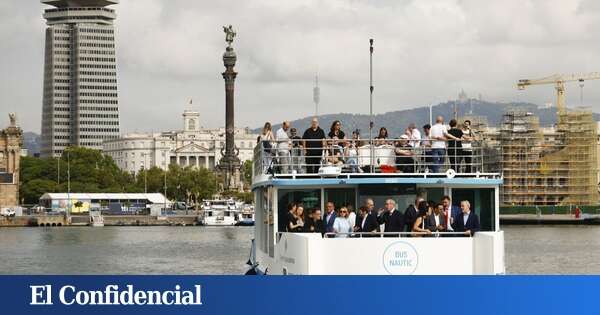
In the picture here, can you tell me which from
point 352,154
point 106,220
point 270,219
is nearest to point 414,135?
point 352,154

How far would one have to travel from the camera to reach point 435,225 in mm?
21969

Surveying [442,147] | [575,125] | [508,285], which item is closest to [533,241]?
[442,147]

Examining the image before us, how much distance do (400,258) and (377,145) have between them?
10.7ft

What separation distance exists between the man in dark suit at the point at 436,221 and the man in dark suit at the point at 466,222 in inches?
9.0

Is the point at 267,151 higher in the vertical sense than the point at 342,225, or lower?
higher

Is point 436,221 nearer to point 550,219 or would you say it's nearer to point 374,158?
point 374,158

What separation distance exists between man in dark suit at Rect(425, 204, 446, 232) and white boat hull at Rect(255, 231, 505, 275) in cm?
34

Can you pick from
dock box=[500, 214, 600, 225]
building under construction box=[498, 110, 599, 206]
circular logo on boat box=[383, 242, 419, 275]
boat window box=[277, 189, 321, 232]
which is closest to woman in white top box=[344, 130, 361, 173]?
boat window box=[277, 189, 321, 232]

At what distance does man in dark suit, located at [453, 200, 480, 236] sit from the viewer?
72.4 ft

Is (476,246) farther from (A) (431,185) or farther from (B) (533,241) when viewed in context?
(B) (533,241)

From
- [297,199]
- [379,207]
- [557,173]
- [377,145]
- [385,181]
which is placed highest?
[557,173]

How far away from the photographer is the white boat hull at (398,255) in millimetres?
21188

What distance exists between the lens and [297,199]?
2398 centimetres

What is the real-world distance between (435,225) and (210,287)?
9.62m
